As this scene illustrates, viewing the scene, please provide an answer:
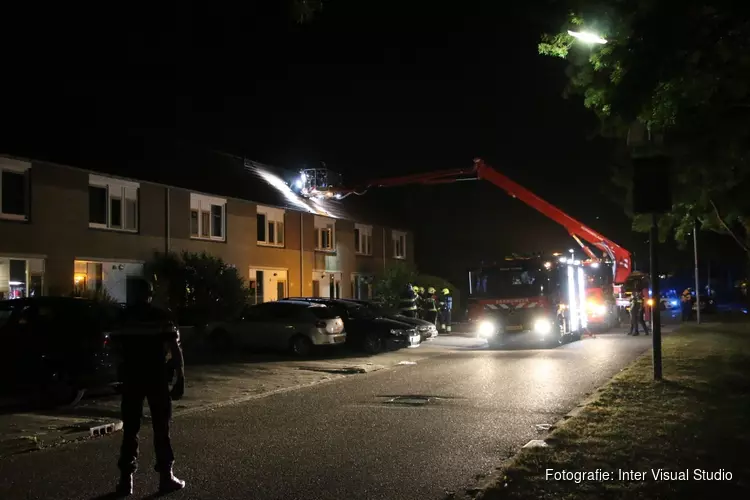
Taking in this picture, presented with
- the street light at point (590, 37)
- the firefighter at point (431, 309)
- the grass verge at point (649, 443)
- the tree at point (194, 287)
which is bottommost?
the grass verge at point (649, 443)

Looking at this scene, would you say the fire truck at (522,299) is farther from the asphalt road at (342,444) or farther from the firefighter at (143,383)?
the firefighter at (143,383)

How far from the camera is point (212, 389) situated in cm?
1395

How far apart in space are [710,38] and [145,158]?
19.3m

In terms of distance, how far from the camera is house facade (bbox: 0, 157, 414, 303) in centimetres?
2047

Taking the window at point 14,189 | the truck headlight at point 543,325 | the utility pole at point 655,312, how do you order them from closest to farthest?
the utility pole at point 655,312
the window at point 14,189
the truck headlight at point 543,325

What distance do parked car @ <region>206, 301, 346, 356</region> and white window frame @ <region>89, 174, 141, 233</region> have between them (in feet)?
16.5

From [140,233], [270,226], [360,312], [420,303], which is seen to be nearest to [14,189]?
[140,233]

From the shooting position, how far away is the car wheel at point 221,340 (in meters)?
20.5

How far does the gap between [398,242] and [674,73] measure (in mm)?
32239

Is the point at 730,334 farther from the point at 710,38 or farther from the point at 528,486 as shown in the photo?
the point at 528,486

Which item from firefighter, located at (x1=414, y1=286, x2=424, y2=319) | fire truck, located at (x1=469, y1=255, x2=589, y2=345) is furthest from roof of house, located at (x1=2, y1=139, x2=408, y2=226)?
fire truck, located at (x1=469, y1=255, x2=589, y2=345)

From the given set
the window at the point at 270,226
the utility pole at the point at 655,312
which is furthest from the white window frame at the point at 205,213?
the utility pole at the point at 655,312

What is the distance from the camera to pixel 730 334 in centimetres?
2389

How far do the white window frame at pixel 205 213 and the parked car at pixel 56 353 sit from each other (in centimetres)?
1432
